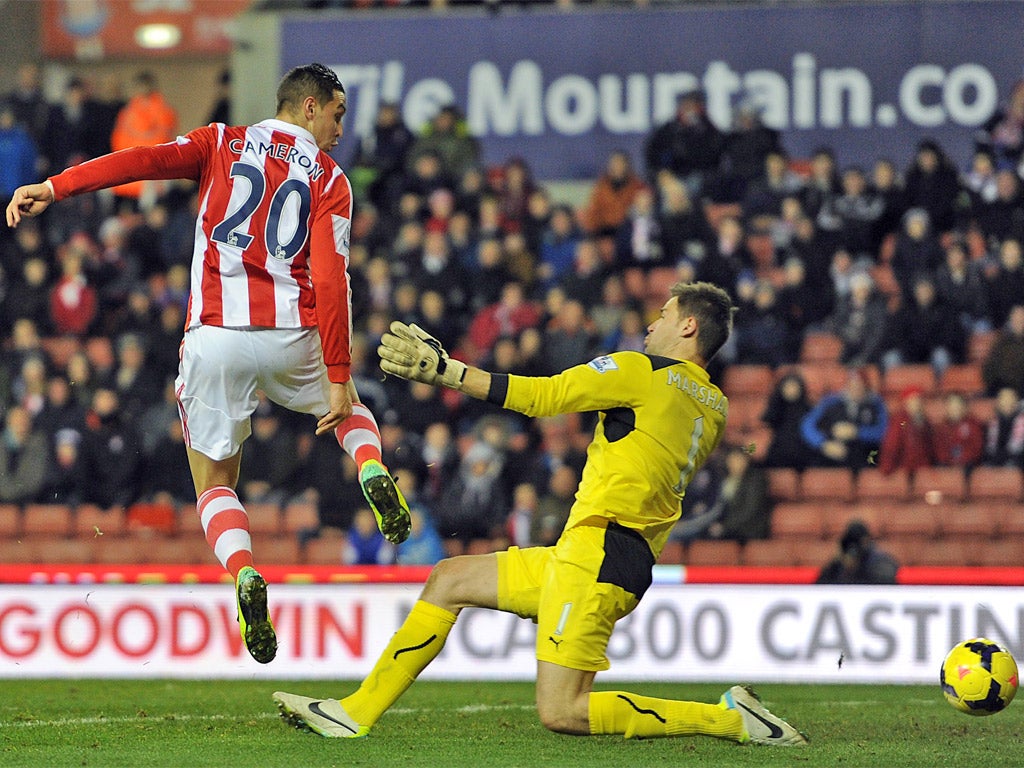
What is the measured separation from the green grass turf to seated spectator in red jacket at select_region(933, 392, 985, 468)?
340cm

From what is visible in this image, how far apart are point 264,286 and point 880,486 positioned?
710 cm

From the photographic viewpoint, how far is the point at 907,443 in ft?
39.8

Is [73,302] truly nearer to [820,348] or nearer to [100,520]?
[100,520]

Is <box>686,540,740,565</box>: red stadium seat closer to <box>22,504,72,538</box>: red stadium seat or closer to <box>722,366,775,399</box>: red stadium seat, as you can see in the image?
<box>722,366,775,399</box>: red stadium seat

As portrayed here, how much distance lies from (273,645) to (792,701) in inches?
138

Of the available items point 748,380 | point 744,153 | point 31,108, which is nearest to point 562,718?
point 748,380

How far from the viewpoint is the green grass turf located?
6.06 metres

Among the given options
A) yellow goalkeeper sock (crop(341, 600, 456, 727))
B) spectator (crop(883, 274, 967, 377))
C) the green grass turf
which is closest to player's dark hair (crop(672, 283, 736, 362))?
yellow goalkeeper sock (crop(341, 600, 456, 727))

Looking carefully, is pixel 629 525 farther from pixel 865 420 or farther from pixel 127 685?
pixel 865 420

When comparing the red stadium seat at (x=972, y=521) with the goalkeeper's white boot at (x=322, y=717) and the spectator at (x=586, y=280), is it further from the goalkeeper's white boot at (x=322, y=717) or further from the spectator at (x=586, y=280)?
the goalkeeper's white boot at (x=322, y=717)

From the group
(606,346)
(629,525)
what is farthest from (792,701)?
(606,346)

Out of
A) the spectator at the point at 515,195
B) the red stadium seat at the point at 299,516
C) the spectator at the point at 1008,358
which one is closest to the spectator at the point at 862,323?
the spectator at the point at 1008,358

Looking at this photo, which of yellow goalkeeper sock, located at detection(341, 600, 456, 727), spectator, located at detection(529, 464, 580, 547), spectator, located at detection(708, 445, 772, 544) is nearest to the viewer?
yellow goalkeeper sock, located at detection(341, 600, 456, 727)

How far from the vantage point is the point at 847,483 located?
1230 centimetres
